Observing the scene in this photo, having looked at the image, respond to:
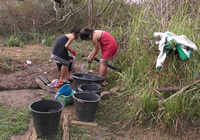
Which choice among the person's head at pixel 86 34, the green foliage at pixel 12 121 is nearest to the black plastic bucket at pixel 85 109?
the green foliage at pixel 12 121

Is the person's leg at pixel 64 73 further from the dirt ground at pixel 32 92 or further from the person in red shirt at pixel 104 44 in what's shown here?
the person in red shirt at pixel 104 44

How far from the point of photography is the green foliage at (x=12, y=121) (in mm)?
2613

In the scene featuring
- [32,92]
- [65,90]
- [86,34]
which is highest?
[86,34]

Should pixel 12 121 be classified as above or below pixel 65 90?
below

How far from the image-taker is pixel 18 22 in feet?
29.0

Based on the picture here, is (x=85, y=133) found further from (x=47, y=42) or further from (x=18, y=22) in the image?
(x=18, y=22)

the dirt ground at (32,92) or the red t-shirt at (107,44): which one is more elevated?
the red t-shirt at (107,44)

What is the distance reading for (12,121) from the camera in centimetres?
288

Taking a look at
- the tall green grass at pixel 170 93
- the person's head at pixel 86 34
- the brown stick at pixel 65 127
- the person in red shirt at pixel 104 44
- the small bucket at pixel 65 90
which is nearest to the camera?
the brown stick at pixel 65 127

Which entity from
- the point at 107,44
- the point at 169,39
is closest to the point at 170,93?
the point at 169,39

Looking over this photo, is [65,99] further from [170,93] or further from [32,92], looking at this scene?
[170,93]

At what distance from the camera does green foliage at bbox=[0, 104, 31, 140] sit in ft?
8.57

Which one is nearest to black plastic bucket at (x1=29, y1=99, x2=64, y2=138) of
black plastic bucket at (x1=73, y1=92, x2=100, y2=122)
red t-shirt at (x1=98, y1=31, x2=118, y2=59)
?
black plastic bucket at (x1=73, y1=92, x2=100, y2=122)

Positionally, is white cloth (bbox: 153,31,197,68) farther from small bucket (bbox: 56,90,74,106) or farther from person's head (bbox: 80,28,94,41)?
person's head (bbox: 80,28,94,41)
